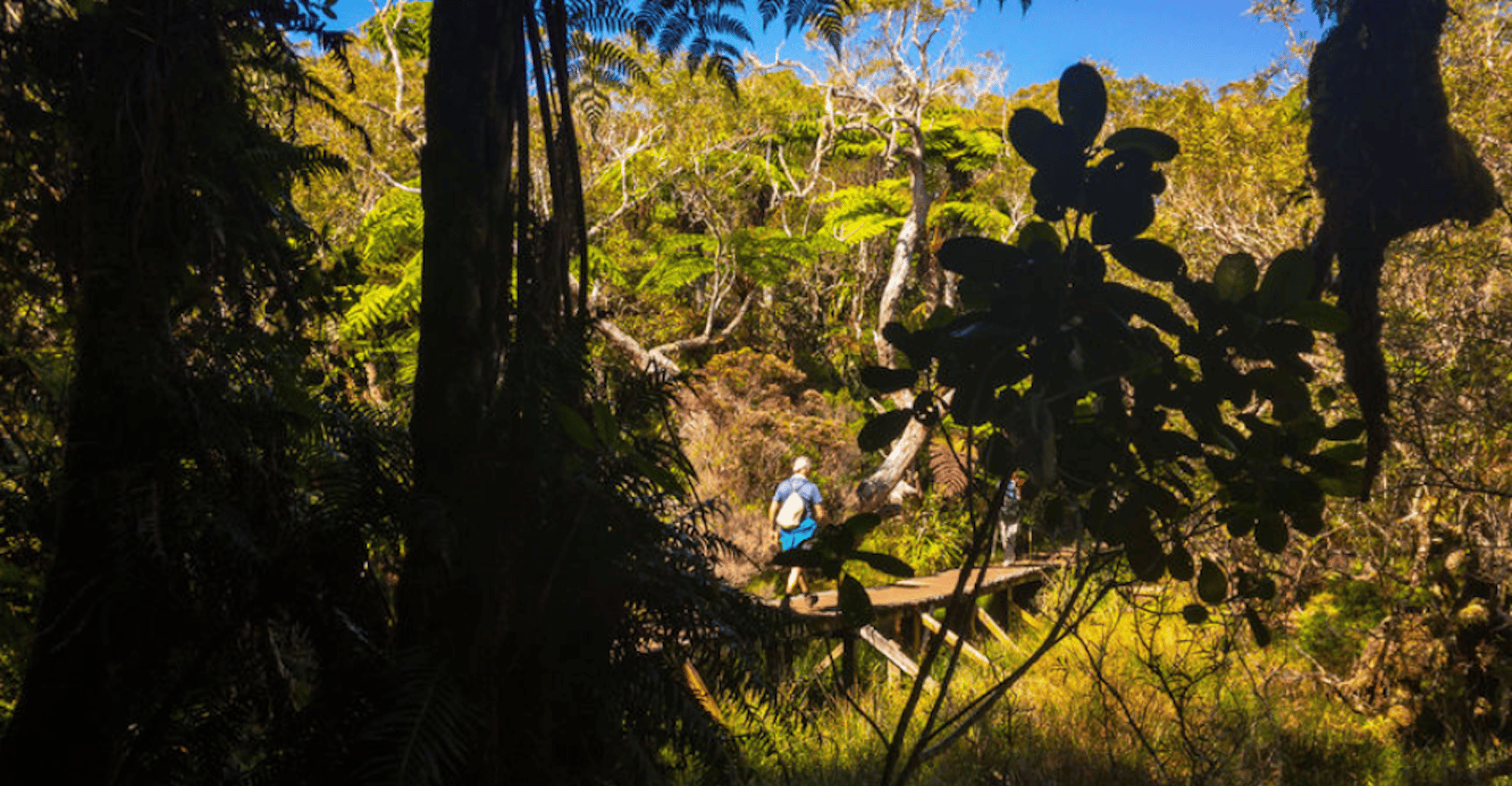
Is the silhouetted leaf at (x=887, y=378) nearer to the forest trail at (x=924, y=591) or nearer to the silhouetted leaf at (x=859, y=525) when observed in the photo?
the silhouetted leaf at (x=859, y=525)

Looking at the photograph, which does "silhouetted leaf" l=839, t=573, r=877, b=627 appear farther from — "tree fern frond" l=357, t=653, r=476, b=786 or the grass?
the grass

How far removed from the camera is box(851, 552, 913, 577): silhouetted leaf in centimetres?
A: 158

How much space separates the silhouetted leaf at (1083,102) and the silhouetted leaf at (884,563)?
723 millimetres

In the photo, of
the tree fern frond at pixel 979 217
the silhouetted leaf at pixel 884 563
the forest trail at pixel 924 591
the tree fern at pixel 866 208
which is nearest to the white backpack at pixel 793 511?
the forest trail at pixel 924 591

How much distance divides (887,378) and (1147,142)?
574 mm

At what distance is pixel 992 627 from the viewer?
8.84 meters

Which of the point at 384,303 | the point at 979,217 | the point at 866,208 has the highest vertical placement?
the point at 866,208

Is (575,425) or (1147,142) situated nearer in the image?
(575,425)

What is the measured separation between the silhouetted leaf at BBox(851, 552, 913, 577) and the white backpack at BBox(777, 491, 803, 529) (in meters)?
6.02

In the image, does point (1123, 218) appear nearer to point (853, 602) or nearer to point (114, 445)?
point (853, 602)

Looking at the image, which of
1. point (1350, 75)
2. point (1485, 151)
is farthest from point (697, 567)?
point (1485, 151)

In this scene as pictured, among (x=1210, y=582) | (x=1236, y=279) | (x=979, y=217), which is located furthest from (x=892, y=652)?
(x=979, y=217)

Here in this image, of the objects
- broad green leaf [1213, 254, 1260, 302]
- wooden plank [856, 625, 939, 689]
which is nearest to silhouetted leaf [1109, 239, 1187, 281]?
broad green leaf [1213, 254, 1260, 302]

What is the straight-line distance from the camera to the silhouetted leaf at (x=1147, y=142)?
5.01 feet
